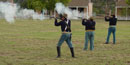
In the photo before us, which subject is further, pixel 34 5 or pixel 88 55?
pixel 34 5

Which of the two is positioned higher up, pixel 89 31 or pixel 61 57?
pixel 89 31

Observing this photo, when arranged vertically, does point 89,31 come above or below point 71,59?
above

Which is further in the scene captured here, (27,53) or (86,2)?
(86,2)

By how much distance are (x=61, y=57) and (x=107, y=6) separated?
282ft

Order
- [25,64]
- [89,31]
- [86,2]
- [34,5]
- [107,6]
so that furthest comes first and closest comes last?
[107,6] < [86,2] < [34,5] < [89,31] < [25,64]

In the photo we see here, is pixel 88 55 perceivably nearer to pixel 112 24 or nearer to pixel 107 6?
pixel 112 24

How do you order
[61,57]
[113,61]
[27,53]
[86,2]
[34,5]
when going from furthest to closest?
1. [86,2]
2. [34,5]
3. [27,53]
4. [61,57]
5. [113,61]

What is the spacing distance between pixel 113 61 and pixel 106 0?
291ft

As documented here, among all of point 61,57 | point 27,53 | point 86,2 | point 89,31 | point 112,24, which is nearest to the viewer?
point 61,57

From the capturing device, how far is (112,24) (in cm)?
1916

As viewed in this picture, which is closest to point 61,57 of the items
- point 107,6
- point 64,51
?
point 64,51

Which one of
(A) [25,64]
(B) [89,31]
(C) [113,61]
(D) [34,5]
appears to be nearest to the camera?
(A) [25,64]

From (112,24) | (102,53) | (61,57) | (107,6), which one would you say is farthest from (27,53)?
(107,6)

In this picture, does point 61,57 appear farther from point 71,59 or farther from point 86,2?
point 86,2
